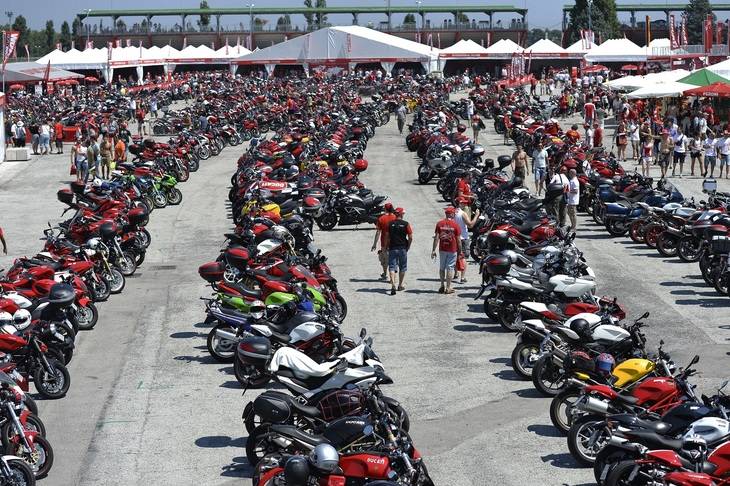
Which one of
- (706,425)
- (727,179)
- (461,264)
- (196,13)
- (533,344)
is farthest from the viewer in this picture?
(196,13)

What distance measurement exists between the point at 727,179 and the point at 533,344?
61.3ft

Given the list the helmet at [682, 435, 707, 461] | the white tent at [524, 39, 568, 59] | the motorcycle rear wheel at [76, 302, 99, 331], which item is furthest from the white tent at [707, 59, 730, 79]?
the white tent at [524, 39, 568, 59]

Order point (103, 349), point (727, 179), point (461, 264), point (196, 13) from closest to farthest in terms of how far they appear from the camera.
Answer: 1. point (103, 349)
2. point (461, 264)
3. point (727, 179)
4. point (196, 13)

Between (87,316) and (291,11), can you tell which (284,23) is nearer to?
(291,11)

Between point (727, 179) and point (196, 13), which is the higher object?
point (196, 13)

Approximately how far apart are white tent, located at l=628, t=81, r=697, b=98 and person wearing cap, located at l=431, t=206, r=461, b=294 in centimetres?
2071

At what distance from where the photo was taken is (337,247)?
888 inches

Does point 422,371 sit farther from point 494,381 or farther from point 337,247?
point 337,247

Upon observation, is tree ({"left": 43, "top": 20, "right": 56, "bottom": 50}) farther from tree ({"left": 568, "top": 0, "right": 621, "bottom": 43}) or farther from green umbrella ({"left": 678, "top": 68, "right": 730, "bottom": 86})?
green umbrella ({"left": 678, "top": 68, "right": 730, "bottom": 86})

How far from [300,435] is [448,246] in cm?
857

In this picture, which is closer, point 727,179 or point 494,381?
point 494,381

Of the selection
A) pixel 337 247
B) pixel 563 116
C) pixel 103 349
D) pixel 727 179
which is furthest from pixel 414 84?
pixel 103 349

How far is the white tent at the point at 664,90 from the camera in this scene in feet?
121

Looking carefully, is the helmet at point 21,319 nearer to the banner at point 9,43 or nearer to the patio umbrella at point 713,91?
the patio umbrella at point 713,91
